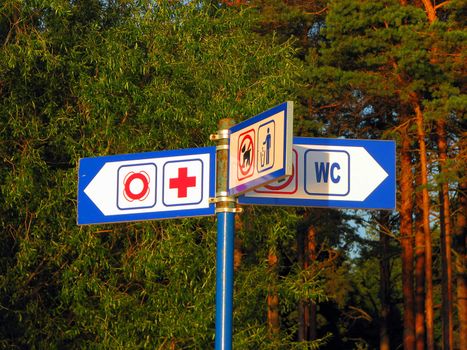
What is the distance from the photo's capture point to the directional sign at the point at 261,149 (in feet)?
13.7

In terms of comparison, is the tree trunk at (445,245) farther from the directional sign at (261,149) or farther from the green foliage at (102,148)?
the directional sign at (261,149)

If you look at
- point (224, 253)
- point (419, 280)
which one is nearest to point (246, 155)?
point (224, 253)

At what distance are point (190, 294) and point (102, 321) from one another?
1.67 metres

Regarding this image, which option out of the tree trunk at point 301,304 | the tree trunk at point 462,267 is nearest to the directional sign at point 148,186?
the tree trunk at point 462,267

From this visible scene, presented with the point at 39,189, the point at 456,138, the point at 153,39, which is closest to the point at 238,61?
the point at 153,39

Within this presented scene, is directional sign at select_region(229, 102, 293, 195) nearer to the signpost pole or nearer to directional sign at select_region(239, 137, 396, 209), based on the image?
the signpost pole

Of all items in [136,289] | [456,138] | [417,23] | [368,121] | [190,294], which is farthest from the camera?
[368,121]

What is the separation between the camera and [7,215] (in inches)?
744

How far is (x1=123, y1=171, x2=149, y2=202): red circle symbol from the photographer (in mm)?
4898

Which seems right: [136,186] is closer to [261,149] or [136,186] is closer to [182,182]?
[182,182]

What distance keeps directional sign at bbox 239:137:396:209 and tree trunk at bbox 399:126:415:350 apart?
34086 millimetres

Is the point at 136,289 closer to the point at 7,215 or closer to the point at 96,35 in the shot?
the point at 7,215

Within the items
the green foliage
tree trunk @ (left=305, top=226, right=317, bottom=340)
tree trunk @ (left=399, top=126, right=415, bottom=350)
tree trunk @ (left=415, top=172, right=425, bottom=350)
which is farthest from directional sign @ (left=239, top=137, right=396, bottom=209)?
tree trunk @ (left=305, top=226, right=317, bottom=340)

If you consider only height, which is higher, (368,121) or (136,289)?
(368,121)
